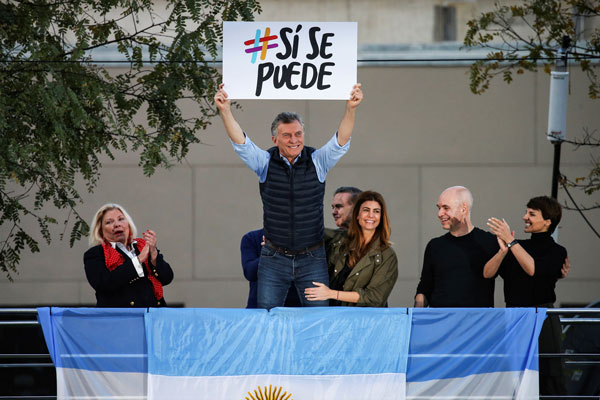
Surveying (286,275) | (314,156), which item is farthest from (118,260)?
(314,156)

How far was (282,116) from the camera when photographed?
20.8 feet

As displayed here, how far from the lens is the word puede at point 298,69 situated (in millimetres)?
6430

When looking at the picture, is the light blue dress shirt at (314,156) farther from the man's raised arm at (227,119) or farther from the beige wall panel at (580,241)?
the beige wall panel at (580,241)

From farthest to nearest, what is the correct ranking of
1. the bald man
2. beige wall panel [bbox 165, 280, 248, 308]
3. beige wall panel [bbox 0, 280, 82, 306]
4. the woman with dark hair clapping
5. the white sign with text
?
beige wall panel [bbox 165, 280, 248, 308], beige wall panel [bbox 0, 280, 82, 306], the bald man, the woman with dark hair clapping, the white sign with text

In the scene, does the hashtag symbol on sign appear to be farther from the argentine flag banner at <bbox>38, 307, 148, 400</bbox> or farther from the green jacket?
the argentine flag banner at <bbox>38, 307, 148, 400</bbox>

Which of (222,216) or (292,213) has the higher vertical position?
(292,213)

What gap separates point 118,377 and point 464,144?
26.0 feet

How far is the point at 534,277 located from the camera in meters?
6.74

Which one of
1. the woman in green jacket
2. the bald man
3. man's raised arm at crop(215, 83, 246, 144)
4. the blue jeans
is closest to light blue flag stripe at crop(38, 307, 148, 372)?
the blue jeans

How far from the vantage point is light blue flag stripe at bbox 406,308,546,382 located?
621 centimetres

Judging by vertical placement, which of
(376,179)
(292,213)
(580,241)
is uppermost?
(376,179)

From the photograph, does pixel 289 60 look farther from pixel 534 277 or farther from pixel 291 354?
pixel 534 277

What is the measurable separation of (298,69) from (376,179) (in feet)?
22.4

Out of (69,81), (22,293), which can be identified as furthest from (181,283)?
(69,81)
